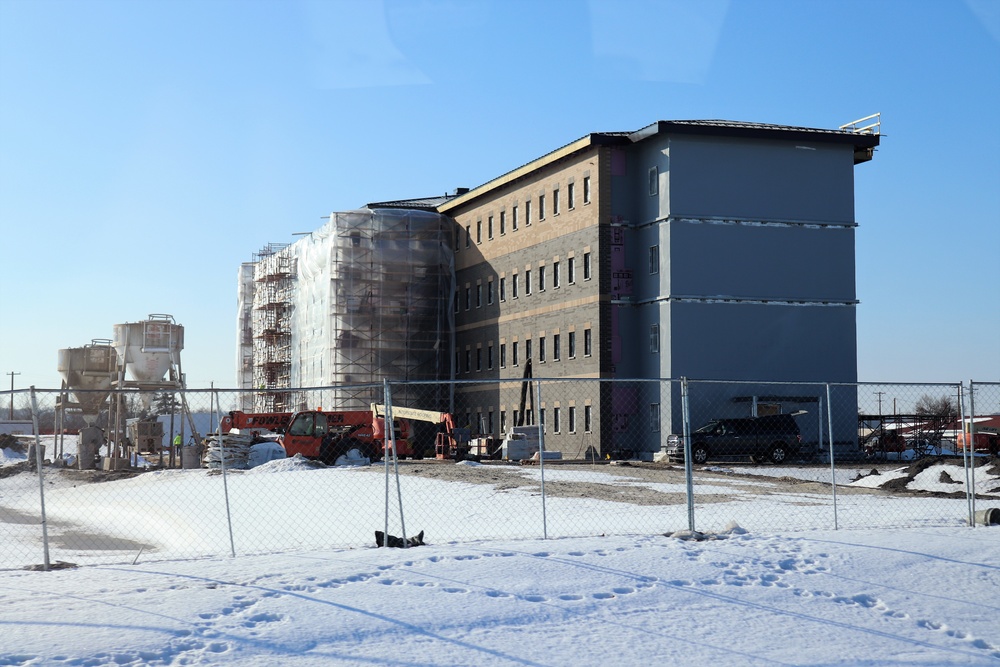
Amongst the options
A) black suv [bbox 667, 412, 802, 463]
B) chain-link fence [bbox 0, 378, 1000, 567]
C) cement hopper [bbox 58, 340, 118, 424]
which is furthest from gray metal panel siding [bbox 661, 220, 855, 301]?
cement hopper [bbox 58, 340, 118, 424]

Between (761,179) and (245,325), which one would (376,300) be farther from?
(245,325)

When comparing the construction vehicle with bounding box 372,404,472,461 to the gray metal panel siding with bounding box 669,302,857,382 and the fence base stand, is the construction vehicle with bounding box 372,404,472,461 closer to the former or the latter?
the gray metal panel siding with bounding box 669,302,857,382

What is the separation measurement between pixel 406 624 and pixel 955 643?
5.24m

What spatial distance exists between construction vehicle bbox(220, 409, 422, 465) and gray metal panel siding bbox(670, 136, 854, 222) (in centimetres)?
1592

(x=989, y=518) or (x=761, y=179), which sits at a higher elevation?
(x=761, y=179)

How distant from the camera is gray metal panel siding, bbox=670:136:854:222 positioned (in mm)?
49531

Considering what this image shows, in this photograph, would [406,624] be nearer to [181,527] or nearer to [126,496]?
[181,527]

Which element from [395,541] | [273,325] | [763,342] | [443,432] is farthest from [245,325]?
[395,541]

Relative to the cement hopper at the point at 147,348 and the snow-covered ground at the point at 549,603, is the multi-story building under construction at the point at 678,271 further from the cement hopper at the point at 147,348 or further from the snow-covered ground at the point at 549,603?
the snow-covered ground at the point at 549,603

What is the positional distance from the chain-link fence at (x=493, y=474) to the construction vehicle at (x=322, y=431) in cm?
8

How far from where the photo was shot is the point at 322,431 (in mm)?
43031

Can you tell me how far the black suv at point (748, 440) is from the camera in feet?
139

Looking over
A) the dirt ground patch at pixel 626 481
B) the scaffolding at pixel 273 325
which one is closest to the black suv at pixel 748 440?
the dirt ground patch at pixel 626 481

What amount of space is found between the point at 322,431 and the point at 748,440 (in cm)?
1562
